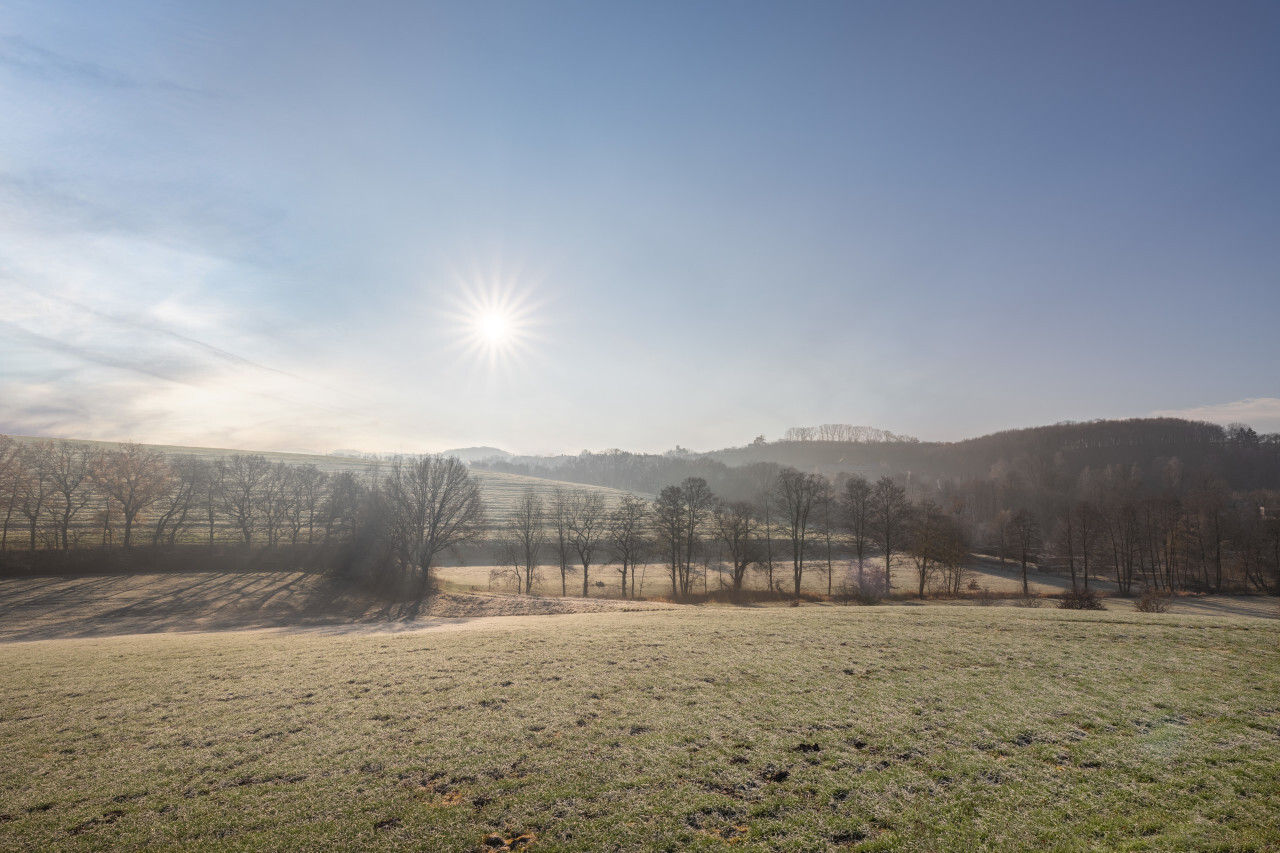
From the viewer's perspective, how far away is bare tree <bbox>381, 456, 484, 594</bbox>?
158ft

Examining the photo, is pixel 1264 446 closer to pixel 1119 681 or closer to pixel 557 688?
pixel 1119 681

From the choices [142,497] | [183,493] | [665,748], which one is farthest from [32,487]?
[665,748]

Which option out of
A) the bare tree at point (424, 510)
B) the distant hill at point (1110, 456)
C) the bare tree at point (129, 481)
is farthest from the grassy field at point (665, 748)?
the distant hill at point (1110, 456)

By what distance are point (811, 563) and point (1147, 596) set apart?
4019cm

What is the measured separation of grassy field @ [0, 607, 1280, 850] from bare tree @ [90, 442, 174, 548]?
52.8m

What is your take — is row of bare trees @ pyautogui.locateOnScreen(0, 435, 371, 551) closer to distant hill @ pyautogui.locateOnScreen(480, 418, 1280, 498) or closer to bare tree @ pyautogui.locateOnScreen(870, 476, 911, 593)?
bare tree @ pyautogui.locateOnScreen(870, 476, 911, 593)

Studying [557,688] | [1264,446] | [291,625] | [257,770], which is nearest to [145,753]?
[257,770]

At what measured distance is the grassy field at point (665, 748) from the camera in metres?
7.18

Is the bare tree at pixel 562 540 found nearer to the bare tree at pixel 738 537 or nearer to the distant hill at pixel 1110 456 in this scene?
the bare tree at pixel 738 537

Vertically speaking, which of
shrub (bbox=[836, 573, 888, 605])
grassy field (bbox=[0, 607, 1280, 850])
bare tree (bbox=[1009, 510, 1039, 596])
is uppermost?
grassy field (bbox=[0, 607, 1280, 850])

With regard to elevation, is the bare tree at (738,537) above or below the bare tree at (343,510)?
below

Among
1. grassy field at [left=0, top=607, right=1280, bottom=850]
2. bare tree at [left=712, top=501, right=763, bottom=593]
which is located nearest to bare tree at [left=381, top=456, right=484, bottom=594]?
bare tree at [left=712, top=501, right=763, bottom=593]

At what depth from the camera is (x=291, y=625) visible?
32281 millimetres

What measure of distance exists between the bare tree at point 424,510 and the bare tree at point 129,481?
3059 centimetres
